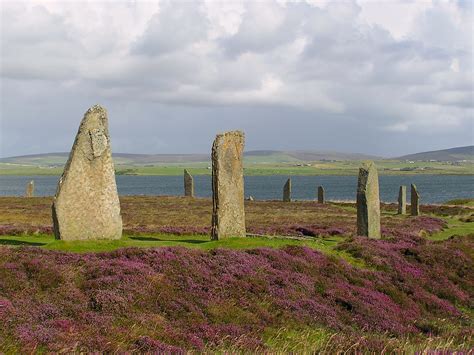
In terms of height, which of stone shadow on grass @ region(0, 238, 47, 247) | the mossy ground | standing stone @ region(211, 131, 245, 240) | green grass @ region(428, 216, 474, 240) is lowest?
green grass @ region(428, 216, 474, 240)

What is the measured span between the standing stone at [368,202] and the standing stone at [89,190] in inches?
523

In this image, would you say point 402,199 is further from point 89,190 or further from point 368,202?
point 89,190

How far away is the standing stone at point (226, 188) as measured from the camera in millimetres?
23375

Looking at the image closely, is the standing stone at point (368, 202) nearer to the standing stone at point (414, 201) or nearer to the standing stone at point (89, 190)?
the standing stone at point (89, 190)

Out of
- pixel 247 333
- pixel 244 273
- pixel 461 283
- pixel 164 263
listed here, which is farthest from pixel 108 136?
pixel 461 283

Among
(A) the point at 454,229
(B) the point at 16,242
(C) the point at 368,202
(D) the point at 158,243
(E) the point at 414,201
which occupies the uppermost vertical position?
(C) the point at 368,202

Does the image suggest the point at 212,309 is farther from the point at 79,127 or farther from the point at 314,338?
the point at 79,127

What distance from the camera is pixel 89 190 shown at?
21.3 metres

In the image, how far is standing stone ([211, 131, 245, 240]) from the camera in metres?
23.4

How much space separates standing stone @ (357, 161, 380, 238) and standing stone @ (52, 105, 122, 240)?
13.3 metres

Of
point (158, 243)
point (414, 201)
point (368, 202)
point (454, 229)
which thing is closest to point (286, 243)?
point (158, 243)

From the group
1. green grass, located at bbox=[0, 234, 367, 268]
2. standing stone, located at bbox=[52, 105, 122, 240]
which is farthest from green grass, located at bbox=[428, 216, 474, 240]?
standing stone, located at bbox=[52, 105, 122, 240]

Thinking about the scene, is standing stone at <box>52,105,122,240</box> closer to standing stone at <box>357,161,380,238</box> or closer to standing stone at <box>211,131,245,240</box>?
standing stone at <box>211,131,245,240</box>

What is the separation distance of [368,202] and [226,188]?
30.1ft
